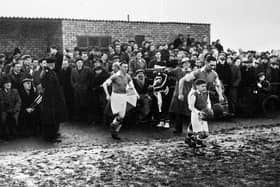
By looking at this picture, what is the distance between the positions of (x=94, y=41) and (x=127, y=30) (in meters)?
1.61

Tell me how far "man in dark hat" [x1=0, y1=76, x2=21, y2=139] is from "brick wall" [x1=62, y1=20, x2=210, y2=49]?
31.8ft

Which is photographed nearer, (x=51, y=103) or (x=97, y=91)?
(x=51, y=103)

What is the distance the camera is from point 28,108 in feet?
35.4

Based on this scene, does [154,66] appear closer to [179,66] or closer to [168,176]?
[179,66]

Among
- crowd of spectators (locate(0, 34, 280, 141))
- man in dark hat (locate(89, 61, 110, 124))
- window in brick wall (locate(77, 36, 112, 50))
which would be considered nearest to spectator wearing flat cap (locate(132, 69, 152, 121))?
crowd of spectators (locate(0, 34, 280, 141))

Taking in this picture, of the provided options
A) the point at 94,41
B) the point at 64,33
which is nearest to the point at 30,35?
the point at 64,33

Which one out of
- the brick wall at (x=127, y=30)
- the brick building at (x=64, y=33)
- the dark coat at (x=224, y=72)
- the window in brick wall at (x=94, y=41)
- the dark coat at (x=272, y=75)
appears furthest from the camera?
the window in brick wall at (x=94, y=41)

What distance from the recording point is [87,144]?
1041 centimetres

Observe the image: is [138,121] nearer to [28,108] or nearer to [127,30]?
[28,108]

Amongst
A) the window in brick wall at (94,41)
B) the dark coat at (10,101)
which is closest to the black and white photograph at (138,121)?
the dark coat at (10,101)

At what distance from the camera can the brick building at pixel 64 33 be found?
19562 millimetres

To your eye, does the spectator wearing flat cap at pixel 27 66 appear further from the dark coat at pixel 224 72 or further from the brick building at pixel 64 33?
the brick building at pixel 64 33

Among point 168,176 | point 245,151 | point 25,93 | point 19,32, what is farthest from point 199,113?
point 19,32

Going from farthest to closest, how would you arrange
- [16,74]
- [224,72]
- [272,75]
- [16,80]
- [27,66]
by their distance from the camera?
[272,75]
[224,72]
[27,66]
[16,74]
[16,80]
